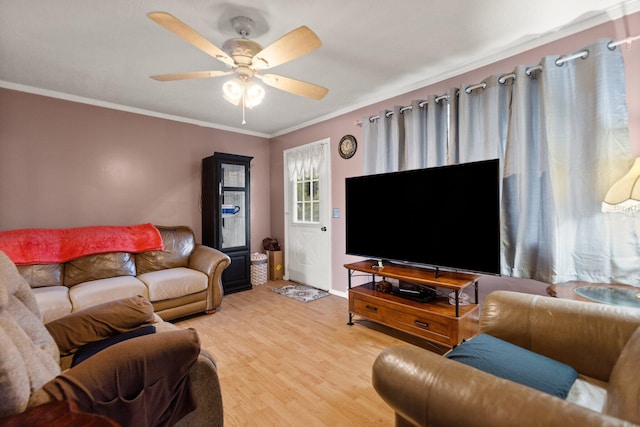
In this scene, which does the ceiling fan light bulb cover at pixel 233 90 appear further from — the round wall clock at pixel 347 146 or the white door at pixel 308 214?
the white door at pixel 308 214

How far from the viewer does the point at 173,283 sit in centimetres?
299

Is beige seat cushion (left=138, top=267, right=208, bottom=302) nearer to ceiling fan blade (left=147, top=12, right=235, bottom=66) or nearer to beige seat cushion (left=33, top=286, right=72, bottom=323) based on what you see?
beige seat cushion (left=33, top=286, right=72, bottom=323)

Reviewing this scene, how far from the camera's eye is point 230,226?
4.27 meters

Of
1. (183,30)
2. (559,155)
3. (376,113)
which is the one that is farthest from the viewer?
(376,113)

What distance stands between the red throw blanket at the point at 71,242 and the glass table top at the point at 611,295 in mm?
3910

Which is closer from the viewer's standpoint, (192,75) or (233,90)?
(192,75)

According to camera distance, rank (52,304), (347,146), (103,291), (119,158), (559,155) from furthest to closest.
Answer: (347,146) → (119,158) → (103,291) → (52,304) → (559,155)

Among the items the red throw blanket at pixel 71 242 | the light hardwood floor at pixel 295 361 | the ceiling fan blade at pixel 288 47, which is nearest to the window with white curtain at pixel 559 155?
the light hardwood floor at pixel 295 361

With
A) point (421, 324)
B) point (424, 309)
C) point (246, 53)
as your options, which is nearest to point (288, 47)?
point (246, 53)

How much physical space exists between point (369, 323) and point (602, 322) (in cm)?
197

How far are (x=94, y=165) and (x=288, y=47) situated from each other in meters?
3.08

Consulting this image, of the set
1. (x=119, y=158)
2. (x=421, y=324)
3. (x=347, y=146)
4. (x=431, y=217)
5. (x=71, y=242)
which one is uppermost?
(x=347, y=146)

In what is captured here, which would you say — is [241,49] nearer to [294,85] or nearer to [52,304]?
[294,85]

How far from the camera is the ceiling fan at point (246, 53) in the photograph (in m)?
1.58
